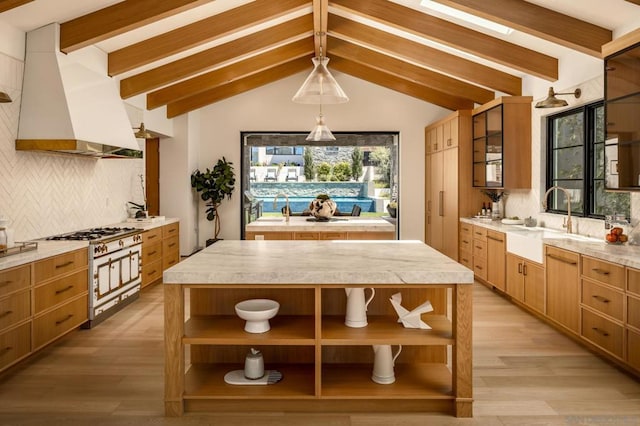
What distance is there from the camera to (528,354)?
3.86 meters

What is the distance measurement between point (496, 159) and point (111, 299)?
4787 mm

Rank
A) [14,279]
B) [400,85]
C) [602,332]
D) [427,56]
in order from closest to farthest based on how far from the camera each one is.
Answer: [14,279]
[602,332]
[427,56]
[400,85]

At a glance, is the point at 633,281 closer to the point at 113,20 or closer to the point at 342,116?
the point at 113,20

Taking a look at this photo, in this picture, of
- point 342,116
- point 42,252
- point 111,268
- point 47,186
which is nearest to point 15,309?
point 42,252

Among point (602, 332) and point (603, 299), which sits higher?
point (603, 299)

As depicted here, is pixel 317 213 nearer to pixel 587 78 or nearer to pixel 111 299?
pixel 111 299

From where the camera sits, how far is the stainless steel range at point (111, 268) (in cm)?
457

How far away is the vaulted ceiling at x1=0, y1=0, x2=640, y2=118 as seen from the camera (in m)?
4.55

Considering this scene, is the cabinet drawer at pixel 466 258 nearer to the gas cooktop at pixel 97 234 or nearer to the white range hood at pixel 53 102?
the gas cooktop at pixel 97 234

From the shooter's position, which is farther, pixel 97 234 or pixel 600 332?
pixel 97 234

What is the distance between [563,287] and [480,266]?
221 cm

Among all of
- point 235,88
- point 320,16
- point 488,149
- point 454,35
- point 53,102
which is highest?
point 320,16

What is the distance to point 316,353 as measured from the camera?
8.73 feet

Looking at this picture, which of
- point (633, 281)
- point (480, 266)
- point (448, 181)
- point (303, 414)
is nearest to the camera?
point (303, 414)
